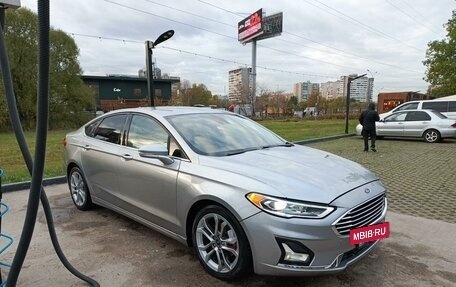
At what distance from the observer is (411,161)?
9656 millimetres

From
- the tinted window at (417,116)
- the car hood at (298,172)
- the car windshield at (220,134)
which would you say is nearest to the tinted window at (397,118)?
the tinted window at (417,116)

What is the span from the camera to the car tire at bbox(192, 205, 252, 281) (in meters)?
2.93

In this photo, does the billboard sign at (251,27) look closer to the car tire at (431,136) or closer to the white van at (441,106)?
the white van at (441,106)

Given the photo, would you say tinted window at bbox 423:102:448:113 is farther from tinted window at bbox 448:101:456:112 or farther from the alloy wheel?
the alloy wheel

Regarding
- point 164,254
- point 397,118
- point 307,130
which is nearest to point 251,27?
point 307,130

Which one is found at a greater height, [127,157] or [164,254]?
[127,157]

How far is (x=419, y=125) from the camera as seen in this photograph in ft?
47.9

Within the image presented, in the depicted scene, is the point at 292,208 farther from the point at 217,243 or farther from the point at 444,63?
the point at 444,63

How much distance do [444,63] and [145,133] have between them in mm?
30008

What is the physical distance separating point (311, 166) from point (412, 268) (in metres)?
1.43

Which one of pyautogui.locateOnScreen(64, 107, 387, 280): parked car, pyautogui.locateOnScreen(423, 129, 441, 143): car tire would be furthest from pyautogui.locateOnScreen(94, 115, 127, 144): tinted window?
pyautogui.locateOnScreen(423, 129, 441, 143): car tire

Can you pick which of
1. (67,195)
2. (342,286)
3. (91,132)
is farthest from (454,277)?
(67,195)

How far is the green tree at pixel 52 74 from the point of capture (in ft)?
97.5

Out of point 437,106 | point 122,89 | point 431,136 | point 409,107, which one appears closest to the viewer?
point 431,136
